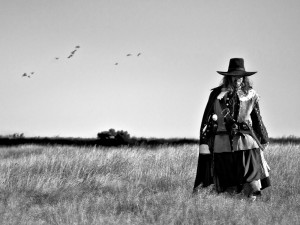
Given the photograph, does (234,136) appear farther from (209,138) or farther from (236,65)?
(236,65)

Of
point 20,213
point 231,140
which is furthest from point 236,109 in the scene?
point 20,213

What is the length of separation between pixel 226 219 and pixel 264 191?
8.63 ft

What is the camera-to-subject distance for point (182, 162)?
445 inches

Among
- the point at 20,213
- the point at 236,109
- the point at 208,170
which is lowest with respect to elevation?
the point at 20,213

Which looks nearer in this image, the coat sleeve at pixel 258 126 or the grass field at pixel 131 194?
the grass field at pixel 131 194

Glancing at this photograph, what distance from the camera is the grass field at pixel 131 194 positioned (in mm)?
6145

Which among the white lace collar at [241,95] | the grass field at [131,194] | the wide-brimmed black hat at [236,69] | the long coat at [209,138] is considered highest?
the wide-brimmed black hat at [236,69]

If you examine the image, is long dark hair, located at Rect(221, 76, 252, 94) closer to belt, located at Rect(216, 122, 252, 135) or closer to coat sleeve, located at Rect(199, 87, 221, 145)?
coat sleeve, located at Rect(199, 87, 221, 145)

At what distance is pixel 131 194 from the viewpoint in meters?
Answer: 7.78

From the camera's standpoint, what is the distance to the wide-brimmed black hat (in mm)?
7918

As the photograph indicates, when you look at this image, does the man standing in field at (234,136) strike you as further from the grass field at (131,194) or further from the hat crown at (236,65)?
the grass field at (131,194)

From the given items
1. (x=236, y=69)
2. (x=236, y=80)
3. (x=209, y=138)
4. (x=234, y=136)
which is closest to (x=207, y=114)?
(x=209, y=138)

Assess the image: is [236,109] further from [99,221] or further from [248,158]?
[99,221]

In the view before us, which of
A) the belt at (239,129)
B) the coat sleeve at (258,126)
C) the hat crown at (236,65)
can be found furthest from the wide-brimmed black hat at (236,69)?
the belt at (239,129)
